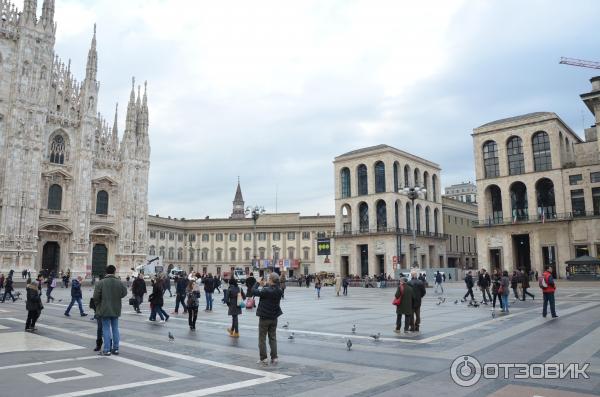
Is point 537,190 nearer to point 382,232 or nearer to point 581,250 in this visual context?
point 581,250

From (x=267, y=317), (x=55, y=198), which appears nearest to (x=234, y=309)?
(x=267, y=317)

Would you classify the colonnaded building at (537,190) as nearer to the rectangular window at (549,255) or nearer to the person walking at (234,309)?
the rectangular window at (549,255)

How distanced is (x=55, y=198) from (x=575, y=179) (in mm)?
58555

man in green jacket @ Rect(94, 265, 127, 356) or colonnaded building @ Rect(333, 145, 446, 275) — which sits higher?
colonnaded building @ Rect(333, 145, 446, 275)

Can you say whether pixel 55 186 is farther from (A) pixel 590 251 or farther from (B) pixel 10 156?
(A) pixel 590 251

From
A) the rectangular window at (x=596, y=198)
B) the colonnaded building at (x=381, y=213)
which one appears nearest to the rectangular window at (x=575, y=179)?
the rectangular window at (x=596, y=198)

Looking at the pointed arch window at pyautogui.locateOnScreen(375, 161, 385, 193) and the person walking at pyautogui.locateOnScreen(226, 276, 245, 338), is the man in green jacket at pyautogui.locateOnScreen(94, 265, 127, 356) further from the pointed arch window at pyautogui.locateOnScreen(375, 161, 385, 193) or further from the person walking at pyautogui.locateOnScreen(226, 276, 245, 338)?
the pointed arch window at pyautogui.locateOnScreen(375, 161, 385, 193)

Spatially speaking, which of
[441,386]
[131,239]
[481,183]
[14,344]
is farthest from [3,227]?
[481,183]

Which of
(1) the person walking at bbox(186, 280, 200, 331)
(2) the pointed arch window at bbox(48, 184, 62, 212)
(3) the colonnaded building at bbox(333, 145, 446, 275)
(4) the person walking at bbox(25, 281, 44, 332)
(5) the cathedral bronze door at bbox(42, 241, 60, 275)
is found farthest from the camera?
(3) the colonnaded building at bbox(333, 145, 446, 275)

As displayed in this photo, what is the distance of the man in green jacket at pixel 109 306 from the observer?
9.43 m

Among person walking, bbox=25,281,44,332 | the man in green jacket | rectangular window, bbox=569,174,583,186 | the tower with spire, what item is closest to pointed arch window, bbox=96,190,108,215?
person walking, bbox=25,281,44,332

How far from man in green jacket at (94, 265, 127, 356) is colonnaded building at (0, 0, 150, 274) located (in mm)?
41002

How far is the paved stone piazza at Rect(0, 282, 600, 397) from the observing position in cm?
664

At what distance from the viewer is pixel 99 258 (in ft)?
171
